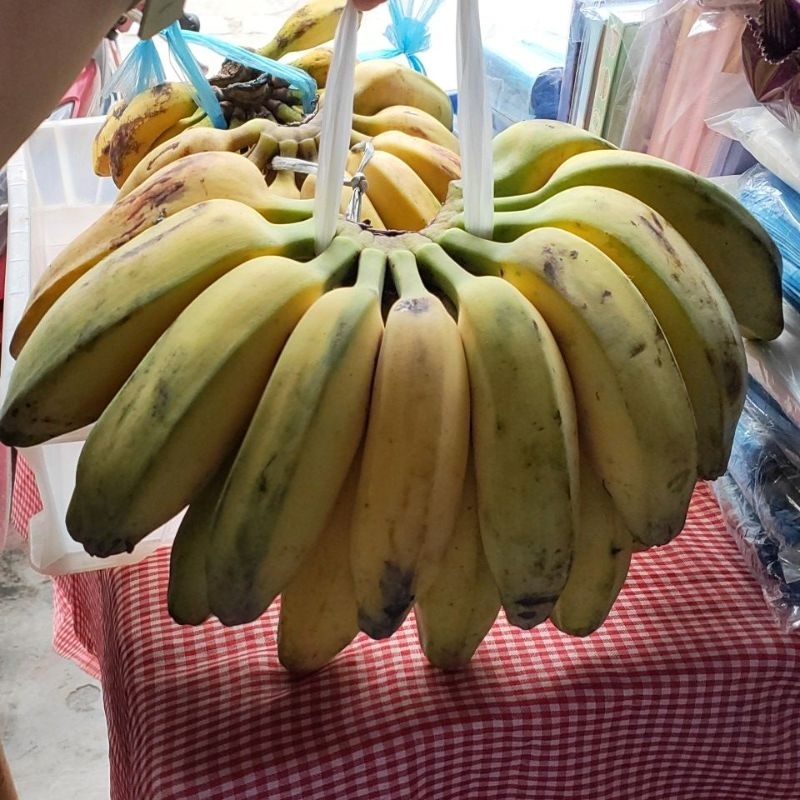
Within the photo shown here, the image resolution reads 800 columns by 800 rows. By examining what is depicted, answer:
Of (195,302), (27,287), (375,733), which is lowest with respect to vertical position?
(375,733)

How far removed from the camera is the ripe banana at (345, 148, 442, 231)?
1.85 feet

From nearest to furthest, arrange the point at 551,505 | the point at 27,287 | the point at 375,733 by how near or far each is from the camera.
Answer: the point at 551,505 → the point at 375,733 → the point at 27,287

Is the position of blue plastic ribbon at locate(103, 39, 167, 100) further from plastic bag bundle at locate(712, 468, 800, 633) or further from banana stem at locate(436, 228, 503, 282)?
plastic bag bundle at locate(712, 468, 800, 633)

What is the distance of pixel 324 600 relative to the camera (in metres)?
0.48

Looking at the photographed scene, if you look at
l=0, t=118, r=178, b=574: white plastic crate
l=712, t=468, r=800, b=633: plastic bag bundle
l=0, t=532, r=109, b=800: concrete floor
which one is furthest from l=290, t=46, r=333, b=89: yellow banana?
l=0, t=532, r=109, b=800: concrete floor

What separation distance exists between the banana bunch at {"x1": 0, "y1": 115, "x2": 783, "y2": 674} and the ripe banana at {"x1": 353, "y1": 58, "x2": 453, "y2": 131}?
24 centimetres

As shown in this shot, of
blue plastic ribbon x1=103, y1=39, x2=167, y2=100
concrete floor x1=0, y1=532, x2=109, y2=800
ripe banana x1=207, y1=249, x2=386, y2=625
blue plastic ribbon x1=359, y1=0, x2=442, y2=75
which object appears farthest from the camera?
concrete floor x1=0, y1=532, x2=109, y2=800

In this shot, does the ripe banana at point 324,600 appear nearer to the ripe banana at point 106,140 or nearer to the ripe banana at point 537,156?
the ripe banana at point 537,156

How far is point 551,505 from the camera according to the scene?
42cm

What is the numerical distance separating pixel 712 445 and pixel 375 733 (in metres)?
0.25

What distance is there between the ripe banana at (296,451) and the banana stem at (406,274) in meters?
0.03

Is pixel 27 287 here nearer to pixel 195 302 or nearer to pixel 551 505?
pixel 195 302

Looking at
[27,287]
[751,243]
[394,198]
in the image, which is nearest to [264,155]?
[394,198]

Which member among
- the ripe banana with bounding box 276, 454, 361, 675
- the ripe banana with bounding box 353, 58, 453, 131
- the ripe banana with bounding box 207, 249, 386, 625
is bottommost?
the ripe banana with bounding box 276, 454, 361, 675
